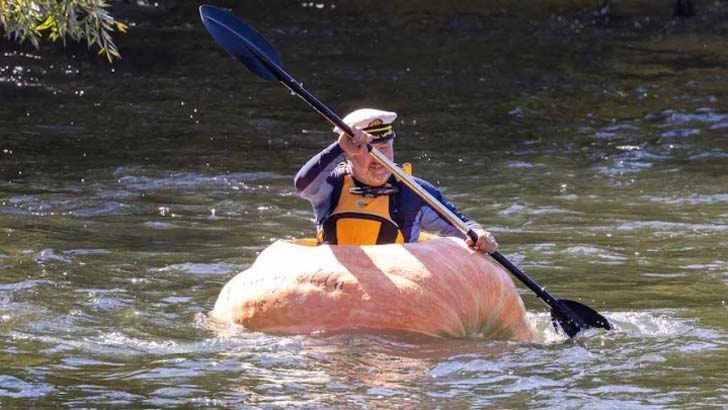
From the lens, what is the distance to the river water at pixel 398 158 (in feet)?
20.7

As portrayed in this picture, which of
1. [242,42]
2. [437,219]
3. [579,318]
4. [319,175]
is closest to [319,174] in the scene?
[319,175]

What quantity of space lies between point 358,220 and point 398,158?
6424 millimetres

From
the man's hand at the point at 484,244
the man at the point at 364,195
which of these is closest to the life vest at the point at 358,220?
the man at the point at 364,195

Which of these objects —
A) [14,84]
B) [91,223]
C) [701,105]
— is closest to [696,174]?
[701,105]

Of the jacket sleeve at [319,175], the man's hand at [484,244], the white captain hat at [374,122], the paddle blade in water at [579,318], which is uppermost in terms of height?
the white captain hat at [374,122]

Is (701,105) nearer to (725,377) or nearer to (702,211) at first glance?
(702,211)

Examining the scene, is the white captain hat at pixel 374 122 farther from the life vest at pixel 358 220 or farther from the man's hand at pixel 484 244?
the man's hand at pixel 484 244

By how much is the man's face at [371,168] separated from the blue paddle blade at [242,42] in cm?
71

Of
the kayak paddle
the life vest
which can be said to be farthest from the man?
the kayak paddle

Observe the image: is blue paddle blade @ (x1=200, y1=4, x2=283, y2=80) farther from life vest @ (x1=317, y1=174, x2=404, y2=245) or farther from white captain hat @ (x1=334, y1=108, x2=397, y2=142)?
life vest @ (x1=317, y1=174, x2=404, y2=245)

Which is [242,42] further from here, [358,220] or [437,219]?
[437,219]

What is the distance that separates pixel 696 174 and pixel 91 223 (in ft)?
17.1

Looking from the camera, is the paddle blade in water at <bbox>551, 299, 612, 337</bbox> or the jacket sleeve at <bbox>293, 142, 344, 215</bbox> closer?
the jacket sleeve at <bbox>293, 142, 344, 215</bbox>

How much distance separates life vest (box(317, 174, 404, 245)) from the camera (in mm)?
7270
